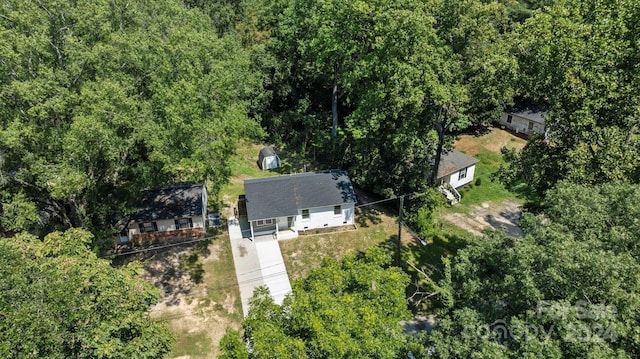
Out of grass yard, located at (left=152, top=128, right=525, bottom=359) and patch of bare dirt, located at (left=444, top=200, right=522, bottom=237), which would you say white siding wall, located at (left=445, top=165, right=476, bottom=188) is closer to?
grass yard, located at (left=152, top=128, right=525, bottom=359)

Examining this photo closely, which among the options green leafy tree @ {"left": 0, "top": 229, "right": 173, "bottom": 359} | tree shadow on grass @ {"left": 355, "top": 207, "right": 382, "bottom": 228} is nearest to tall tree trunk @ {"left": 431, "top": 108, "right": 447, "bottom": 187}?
tree shadow on grass @ {"left": 355, "top": 207, "right": 382, "bottom": 228}

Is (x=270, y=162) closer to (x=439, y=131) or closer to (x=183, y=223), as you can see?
(x=183, y=223)

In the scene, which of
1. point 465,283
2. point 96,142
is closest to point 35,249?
point 96,142

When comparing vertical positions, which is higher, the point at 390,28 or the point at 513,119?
the point at 390,28

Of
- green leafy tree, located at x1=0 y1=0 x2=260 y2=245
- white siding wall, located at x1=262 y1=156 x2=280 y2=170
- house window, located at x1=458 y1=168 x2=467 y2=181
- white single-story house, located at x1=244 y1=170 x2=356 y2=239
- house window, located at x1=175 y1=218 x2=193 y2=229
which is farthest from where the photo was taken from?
white siding wall, located at x1=262 y1=156 x2=280 y2=170

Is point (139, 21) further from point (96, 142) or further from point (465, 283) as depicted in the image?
point (465, 283)

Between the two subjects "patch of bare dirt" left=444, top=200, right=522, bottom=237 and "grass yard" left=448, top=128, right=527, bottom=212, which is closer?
"patch of bare dirt" left=444, top=200, right=522, bottom=237
